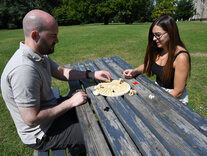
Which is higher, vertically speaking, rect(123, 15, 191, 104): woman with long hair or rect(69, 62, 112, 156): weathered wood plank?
rect(123, 15, 191, 104): woman with long hair

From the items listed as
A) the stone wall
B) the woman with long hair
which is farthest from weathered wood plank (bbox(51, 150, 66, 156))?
the stone wall

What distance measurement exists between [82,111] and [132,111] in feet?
1.72

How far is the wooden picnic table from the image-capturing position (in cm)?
112

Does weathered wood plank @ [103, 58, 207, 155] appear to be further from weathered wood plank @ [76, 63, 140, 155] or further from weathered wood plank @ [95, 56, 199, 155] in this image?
weathered wood plank @ [76, 63, 140, 155]

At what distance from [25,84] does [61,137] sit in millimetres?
704

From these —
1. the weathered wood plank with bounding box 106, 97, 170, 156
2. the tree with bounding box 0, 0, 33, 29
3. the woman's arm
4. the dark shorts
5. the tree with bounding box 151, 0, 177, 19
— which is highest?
the tree with bounding box 151, 0, 177, 19

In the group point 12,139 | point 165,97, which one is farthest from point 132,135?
point 12,139

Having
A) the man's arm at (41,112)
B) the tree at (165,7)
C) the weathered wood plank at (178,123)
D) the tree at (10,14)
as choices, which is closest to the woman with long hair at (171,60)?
the weathered wood plank at (178,123)

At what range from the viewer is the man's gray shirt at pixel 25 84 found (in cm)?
131

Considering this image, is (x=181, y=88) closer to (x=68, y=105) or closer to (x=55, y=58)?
(x=68, y=105)

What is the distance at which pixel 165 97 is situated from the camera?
173 cm

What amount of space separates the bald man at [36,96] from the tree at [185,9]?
5702cm

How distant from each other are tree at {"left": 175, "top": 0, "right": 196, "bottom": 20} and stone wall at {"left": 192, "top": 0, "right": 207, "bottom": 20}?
168 centimetres

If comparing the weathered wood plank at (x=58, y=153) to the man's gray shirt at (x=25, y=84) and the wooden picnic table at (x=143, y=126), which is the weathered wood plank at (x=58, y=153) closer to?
the man's gray shirt at (x=25, y=84)
